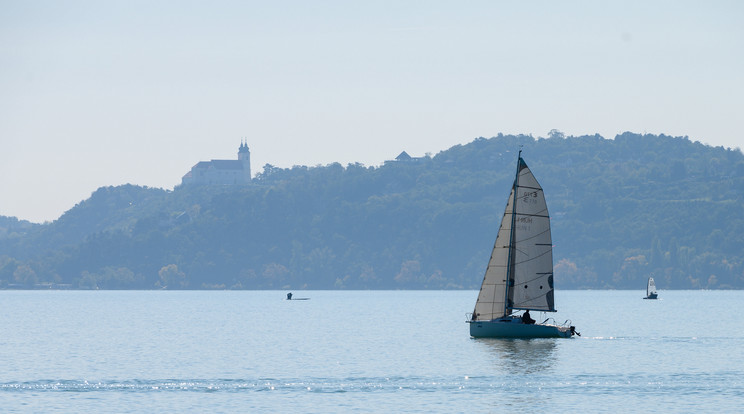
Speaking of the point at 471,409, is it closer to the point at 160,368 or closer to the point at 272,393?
the point at 272,393

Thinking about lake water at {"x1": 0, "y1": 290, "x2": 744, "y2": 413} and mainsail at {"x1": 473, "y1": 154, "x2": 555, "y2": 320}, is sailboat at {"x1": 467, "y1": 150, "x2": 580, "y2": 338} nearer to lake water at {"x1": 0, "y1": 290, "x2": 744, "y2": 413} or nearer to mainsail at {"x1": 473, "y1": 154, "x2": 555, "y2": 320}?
mainsail at {"x1": 473, "y1": 154, "x2": 555, "y2": 320}

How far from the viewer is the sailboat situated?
9075cm

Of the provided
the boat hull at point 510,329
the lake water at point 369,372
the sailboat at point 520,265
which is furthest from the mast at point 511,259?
the lake water at point 369,372

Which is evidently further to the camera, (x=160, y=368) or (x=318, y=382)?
(x=160, y=368)

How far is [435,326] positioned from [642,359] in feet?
181

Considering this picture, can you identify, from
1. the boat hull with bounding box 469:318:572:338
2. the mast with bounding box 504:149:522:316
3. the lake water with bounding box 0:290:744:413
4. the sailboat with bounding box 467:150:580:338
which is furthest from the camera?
the sailboat with bounding box 467:150:580:338

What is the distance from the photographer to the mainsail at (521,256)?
90812 millimetres

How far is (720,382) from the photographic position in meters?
70.6

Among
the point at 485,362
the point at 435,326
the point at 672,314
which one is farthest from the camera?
the point at 672,314

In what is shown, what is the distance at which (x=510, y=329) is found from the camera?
8969cm

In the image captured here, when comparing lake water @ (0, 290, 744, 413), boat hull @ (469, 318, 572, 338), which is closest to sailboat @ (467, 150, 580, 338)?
boat hull @ (469, 318, 572, 338)

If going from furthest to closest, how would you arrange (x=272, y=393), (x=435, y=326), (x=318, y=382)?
(x=435, y=326) → (x=318, y=382) → (x=272, y=393)

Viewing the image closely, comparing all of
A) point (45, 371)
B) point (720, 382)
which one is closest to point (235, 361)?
point (45, 371)

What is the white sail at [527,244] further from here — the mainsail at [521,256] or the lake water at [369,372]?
the lake water at [369,372]
